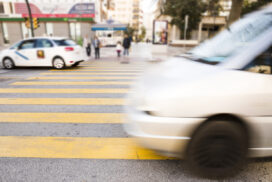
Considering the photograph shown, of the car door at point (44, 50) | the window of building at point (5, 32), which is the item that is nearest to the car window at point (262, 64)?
the car door at point (44, 50)

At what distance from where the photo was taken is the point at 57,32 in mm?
34875

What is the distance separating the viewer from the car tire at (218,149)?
2.17 meters

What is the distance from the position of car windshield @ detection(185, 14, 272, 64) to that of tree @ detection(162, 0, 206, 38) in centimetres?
2865

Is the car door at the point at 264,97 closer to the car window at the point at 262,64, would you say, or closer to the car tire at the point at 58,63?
the car window at the point at 262,64

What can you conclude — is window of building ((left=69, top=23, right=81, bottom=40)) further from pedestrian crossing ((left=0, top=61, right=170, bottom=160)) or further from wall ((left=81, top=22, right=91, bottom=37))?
pedestrian crossing ((left=0, top=61, right=170, bottom=160))

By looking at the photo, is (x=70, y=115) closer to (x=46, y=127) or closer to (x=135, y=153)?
(x=46, y=127)

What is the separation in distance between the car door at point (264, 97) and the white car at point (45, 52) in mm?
9369

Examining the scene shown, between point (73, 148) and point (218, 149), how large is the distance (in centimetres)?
205

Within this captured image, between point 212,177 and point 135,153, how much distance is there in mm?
1077

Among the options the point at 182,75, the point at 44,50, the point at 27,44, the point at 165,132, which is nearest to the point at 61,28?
the point at 27,44

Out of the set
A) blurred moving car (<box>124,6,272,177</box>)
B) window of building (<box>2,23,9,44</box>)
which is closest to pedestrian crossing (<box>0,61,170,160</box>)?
blurred moving car (<box>124,6,272,177</box>)

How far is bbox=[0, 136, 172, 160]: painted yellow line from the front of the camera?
2892 millimetres

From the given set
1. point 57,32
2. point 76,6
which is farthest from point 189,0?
point 57,32

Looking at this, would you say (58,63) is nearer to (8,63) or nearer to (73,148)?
(8,63)
